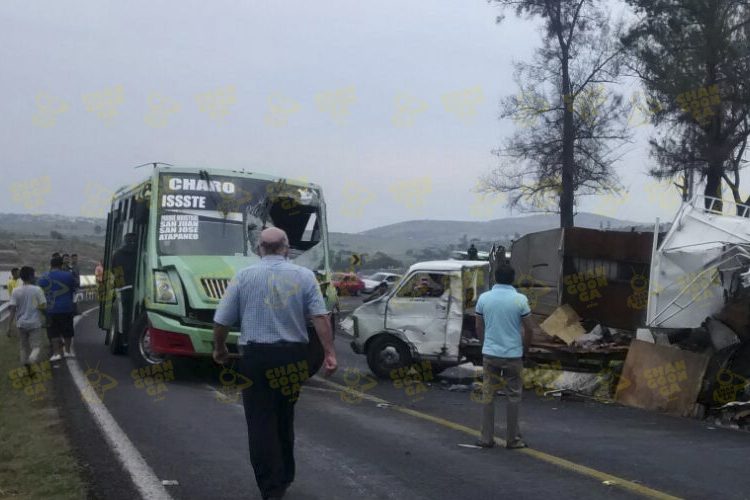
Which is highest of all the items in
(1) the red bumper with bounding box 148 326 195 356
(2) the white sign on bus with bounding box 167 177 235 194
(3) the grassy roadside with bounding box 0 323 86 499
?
(2) the white sign on bus with bounding box 167 177 235 194

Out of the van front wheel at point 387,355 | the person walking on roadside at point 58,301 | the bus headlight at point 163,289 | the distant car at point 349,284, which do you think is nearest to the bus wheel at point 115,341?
the person walking on roadside at point 58,301

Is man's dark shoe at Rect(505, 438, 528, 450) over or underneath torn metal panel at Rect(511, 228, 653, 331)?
underneath

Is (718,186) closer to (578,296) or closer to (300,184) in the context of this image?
(578,296)

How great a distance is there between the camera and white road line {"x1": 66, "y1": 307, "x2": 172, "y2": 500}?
22.6 feet

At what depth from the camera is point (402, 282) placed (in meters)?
15.5

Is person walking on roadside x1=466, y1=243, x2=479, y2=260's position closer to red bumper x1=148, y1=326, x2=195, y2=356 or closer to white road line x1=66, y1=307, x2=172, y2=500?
red bumper x1=148, y1=326, x2=195, y2=356

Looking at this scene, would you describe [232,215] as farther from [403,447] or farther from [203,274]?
[403,447]

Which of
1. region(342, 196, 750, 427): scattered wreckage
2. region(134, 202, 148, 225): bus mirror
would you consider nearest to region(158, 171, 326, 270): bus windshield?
region(134, 202, 148, 225): bus mirror

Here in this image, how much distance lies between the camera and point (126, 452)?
8.31 metres

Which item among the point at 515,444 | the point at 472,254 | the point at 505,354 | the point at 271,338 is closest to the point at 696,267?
the point at 505,354

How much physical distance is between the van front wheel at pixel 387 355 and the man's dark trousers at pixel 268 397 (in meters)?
8.85

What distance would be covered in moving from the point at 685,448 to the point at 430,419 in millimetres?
2949

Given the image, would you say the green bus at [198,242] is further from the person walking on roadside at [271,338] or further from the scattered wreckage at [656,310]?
the person walking on roadside at [271,338]

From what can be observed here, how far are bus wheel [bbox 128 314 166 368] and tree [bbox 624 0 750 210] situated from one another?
17332 mm
